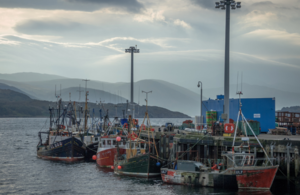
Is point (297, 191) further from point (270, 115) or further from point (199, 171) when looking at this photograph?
point (270, 115)

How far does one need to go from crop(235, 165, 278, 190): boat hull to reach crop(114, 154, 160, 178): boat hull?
32.6 feet

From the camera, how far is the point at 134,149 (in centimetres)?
3828

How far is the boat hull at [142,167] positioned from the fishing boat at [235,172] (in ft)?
11.4

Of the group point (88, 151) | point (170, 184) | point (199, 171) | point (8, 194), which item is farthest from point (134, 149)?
point (88, 151)

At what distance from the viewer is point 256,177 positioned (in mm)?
27250

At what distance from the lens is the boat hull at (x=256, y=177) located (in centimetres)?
2683

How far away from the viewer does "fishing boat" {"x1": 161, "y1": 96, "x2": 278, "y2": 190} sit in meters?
27.2

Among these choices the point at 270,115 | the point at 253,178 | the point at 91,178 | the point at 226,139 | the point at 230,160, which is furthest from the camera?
the point at 270,115

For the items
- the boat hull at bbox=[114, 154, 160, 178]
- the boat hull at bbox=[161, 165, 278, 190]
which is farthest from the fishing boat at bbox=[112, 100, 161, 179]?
the boat hull at bbox=[161, 165, 278, 190]

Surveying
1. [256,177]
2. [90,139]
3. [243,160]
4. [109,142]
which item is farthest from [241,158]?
[90,139]

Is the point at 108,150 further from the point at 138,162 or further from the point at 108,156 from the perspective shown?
the point at 138,162

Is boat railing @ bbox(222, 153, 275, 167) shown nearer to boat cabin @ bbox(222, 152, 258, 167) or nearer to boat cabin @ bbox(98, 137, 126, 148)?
boat cabin @ bbox(222, 152, 258, 167)

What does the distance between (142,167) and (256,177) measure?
12041 mm

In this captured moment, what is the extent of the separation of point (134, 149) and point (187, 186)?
9649 millimetres
